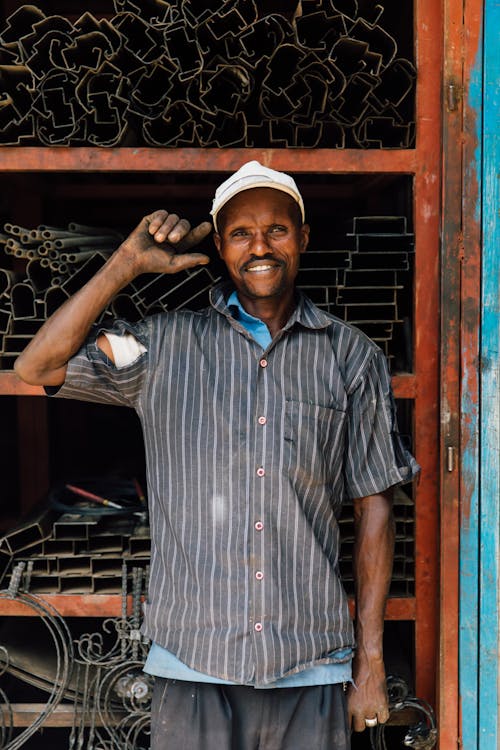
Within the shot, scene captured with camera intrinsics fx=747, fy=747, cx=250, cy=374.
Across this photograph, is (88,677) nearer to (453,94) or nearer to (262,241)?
(262,241)

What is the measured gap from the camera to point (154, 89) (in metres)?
1.94

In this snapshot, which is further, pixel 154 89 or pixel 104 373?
pixel 154 89

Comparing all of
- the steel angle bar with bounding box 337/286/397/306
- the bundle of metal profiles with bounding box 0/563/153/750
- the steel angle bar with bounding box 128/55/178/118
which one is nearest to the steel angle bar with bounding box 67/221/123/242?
the steel angle bar with bounding box 128/55/178/118

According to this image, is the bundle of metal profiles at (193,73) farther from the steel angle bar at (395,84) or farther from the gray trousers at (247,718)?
the gray trousers at (247,718)

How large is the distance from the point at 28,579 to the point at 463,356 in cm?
128

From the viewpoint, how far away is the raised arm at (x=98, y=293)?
1646 mm

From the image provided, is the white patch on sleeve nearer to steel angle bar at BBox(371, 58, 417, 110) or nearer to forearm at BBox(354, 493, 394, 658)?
forearm at BBox(354, 493, 394, 658)

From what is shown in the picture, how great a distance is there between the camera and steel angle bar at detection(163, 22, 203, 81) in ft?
5.99

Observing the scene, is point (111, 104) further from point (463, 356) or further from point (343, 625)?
point (343, 625)

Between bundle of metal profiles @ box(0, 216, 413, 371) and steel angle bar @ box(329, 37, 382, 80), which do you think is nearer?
steel angle bar @ box(329, 37, 382, 80)

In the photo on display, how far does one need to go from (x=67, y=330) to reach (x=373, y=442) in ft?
2.44

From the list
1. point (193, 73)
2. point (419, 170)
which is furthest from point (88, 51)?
point (419, 170)

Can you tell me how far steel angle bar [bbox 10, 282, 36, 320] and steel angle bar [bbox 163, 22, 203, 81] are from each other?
68 centimetres

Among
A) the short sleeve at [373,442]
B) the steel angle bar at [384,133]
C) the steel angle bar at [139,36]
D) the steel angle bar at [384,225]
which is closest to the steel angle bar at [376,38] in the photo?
the steel angle bar at [384,133]
